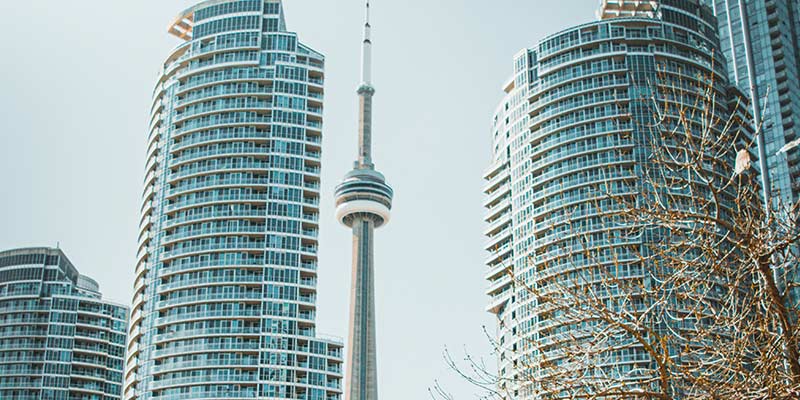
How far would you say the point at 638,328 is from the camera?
78.2 ft

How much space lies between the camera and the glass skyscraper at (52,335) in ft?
562

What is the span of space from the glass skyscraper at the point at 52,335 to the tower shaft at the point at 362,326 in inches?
1523

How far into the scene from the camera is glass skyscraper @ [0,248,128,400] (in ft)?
562

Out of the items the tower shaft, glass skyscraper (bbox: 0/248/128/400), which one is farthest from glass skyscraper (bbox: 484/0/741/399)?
glass skyscraper (bbox: 0/248/128/400)

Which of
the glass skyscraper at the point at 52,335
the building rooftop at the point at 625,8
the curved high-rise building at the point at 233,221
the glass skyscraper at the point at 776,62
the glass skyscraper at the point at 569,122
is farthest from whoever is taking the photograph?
the glass skyscraper at the point at 52,335

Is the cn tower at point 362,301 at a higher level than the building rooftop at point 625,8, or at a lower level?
lower

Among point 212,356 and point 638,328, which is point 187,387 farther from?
point 638,328

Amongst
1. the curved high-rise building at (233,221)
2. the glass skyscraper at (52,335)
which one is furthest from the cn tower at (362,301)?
the glass skyscraper at (52,335)

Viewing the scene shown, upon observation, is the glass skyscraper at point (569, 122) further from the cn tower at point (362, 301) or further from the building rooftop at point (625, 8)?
the cn tower at point (362, 301)

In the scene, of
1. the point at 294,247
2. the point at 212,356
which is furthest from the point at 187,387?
the point at 294,247

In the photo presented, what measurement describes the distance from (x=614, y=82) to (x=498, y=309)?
36.2 metres

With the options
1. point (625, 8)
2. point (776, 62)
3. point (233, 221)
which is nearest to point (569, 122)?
point (625, 8)

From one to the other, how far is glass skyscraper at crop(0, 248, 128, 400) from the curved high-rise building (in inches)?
958

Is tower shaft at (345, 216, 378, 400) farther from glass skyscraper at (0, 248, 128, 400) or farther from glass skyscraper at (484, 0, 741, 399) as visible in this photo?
glass skyscraper at (0, 248, 128, 400)
